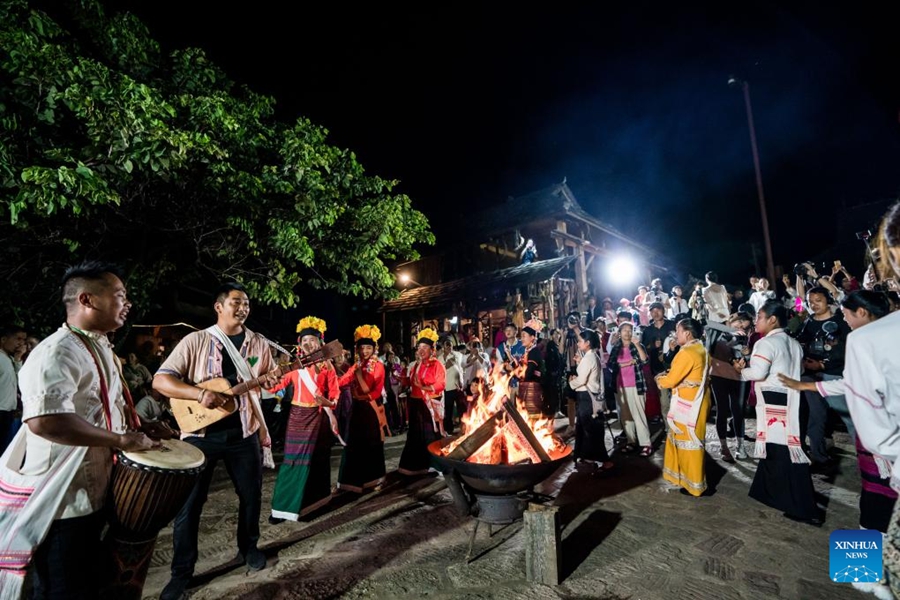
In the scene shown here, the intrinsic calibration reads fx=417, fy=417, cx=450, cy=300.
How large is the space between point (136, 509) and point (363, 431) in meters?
4.12

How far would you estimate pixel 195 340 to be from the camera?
12.4 ft

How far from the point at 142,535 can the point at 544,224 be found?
65.9 ft

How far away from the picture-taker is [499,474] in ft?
13.0

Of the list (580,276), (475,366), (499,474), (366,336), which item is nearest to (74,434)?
(499,474)

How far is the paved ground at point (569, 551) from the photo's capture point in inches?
138

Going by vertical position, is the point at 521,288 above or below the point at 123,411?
above

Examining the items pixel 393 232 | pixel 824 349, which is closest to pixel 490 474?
pixel 824 349

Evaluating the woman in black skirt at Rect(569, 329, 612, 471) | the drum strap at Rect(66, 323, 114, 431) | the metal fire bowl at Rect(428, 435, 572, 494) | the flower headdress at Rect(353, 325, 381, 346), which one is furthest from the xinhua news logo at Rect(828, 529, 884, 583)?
the flower headdress at Rect(353, 325, 381, 346)

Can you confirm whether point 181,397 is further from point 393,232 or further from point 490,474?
point 393,232

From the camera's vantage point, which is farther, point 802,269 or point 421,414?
point 802,269

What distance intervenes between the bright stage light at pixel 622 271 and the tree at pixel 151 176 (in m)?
16.1

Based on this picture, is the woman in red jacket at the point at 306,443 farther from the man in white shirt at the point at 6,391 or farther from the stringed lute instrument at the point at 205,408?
the man in white shirt at the point at 6,391

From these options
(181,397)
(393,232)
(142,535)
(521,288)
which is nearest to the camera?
(142,535)

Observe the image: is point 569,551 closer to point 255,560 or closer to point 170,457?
point 255,560
